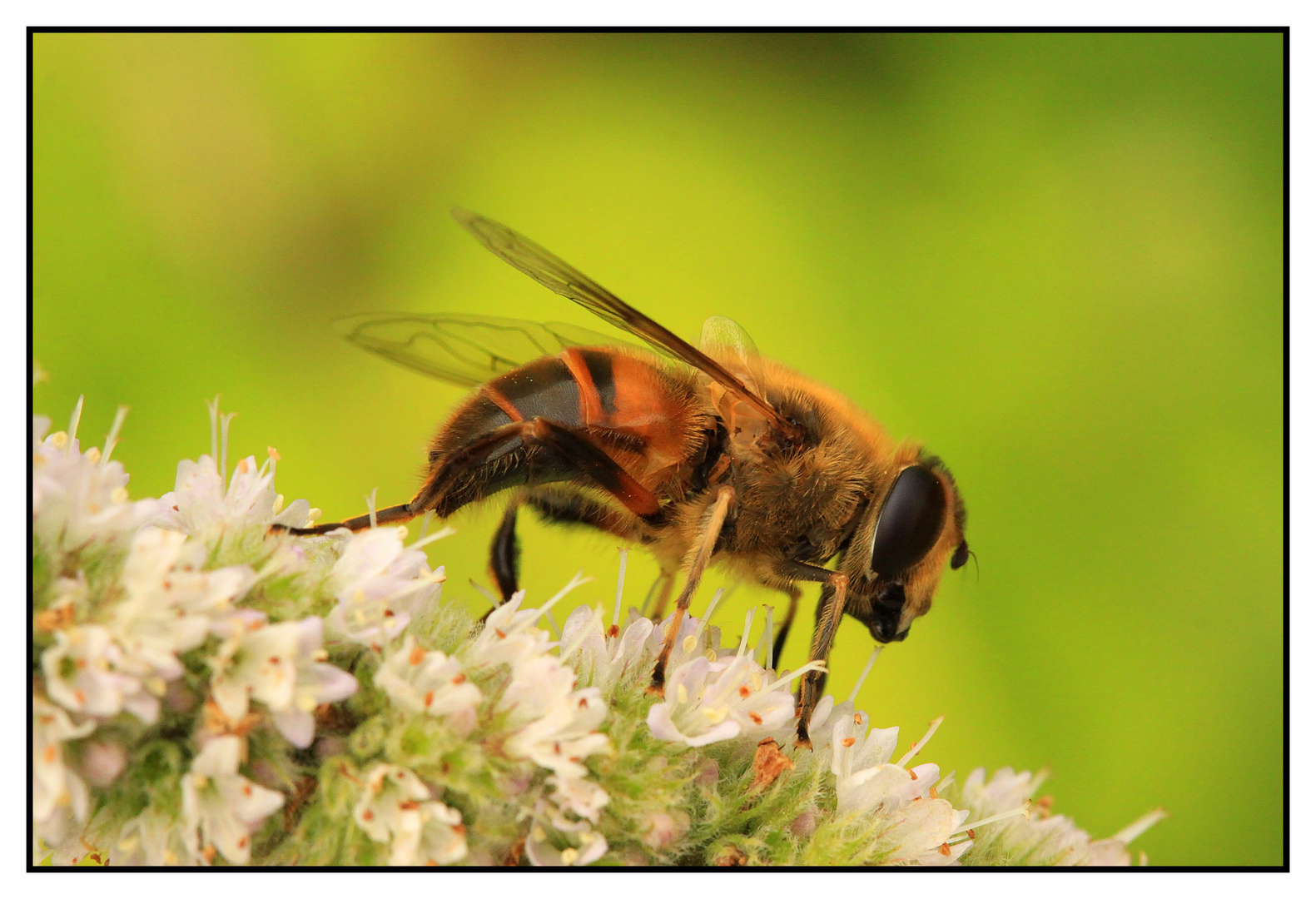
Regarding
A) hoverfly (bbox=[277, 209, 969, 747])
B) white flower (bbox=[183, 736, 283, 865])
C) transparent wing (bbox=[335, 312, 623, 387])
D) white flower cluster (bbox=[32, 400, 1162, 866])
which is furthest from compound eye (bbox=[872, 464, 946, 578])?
white flower (bbox=[183, 736, 283, 865])

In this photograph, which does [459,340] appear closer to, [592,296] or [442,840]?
[592,296]

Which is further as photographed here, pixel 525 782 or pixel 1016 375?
pixel 1016 375

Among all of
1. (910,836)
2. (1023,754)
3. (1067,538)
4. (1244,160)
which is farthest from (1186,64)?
(910,836)

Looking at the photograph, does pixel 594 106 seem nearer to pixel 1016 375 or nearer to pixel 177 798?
pixel 1016 375

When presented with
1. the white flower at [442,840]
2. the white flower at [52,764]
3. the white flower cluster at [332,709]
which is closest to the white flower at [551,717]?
the white flower cluster at [332,709]

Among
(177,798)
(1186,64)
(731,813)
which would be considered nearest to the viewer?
(177,798)

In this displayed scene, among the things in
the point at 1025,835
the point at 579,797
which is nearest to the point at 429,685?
the point at 579,797

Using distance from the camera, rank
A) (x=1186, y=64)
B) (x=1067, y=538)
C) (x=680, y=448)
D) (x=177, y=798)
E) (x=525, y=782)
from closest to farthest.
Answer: (x=177, y=798) < (x=525, y=782) < (x=680, y=448) < (x=1186, y=64) < (x=1067, y=538)
